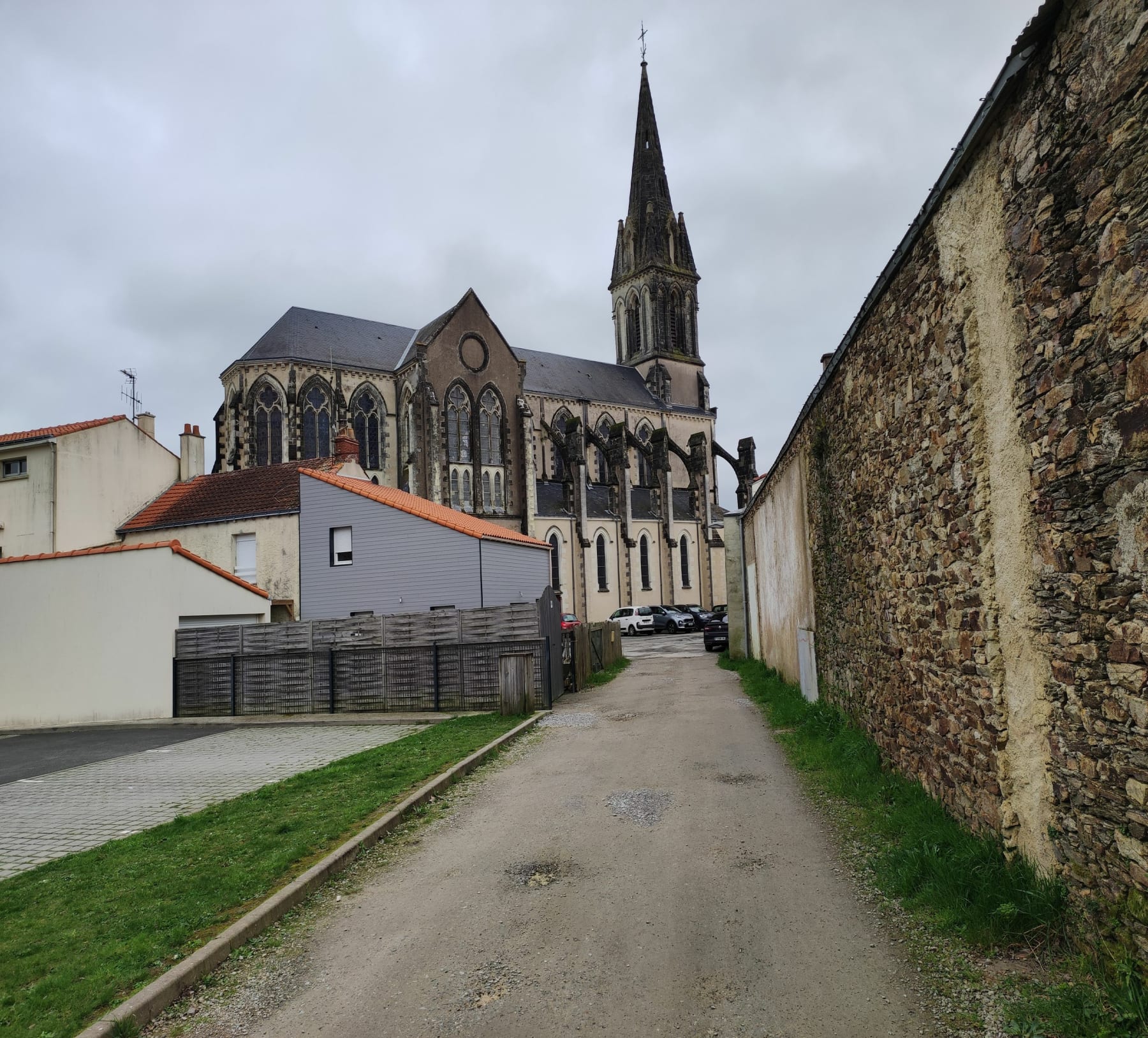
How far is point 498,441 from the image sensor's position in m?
51.0

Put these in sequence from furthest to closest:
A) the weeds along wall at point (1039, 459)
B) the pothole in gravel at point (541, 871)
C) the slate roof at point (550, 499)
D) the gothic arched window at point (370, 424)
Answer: the slate roof at point (550, 499) < the gothic arched window at point (370, 424) < the pothole in gravel at point (541, 871) < the weeds along wall at point (1039, 459)

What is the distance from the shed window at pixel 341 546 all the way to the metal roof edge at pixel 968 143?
59.9 feet

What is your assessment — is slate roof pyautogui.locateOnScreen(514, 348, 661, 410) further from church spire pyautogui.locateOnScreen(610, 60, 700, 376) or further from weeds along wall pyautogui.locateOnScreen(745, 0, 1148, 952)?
weeds along wall pyautogui.locateOnScreen(745, 0, 1148, 952)

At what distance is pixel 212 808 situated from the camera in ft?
28.2

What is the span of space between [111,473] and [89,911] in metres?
25.2

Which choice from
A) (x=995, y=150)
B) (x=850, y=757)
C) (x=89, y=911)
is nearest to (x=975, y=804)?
(x=850, y=757)

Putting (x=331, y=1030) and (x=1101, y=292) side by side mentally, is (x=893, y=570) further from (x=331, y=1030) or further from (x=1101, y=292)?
(x=331, y=1030)

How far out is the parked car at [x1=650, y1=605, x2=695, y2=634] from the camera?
44062 mm

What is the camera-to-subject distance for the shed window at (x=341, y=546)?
24141 mm

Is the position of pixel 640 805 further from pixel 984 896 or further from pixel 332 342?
pixel 332 342

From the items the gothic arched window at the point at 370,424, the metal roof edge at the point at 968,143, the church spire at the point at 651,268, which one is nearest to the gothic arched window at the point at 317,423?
the gothic arched window at the point at 370,424

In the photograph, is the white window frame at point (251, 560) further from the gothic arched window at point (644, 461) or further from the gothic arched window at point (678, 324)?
the gothic arched window at point (678, 324)

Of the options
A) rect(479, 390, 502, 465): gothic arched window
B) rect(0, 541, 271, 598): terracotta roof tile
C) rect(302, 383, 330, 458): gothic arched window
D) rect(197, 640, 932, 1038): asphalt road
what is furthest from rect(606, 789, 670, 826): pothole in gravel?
rect(302, 383, 330, 458): gothic arched window

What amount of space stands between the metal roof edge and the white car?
36.3 m
